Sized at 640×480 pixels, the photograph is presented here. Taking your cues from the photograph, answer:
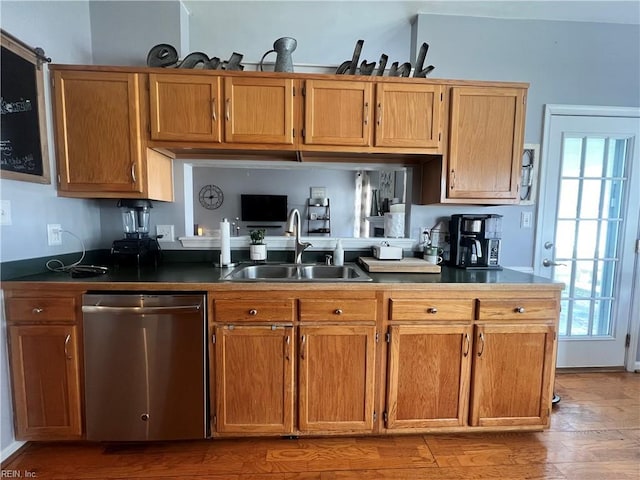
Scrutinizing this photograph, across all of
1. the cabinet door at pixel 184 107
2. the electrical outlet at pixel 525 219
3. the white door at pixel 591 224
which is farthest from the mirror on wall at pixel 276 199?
the cabinet door at pixel 184 107

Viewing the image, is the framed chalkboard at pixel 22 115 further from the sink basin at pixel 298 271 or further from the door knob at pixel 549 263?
the door knob at pixel 549 263

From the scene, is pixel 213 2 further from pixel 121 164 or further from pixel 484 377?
pixel 484 377

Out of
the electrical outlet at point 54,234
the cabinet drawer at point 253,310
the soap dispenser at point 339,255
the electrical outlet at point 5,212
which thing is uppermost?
the electrical outlet at point 5,212

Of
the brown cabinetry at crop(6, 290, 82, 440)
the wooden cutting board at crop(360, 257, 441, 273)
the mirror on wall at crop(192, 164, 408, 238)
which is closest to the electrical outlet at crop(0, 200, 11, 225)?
the brown cabinetry at crop(6, 290, 82, 440)

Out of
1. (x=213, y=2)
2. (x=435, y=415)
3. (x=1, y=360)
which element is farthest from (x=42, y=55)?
(x=435, y=415)

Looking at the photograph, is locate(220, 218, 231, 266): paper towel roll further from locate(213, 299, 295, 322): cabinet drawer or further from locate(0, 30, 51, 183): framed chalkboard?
locate(0, 30, 51, 183): framed chalkboard

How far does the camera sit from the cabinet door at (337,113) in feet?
5.81

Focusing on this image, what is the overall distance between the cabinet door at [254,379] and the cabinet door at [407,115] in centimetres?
131

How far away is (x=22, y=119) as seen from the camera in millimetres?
1570

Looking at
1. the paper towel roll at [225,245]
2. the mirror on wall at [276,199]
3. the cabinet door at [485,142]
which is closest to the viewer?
the cabinet door at [485,142]

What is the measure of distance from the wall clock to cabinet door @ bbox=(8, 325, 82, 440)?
3.51m

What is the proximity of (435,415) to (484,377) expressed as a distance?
35 centimetres

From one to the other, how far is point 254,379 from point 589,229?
2819 millimetres

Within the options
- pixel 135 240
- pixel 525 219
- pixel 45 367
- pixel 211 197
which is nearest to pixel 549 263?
pixel 525 219
